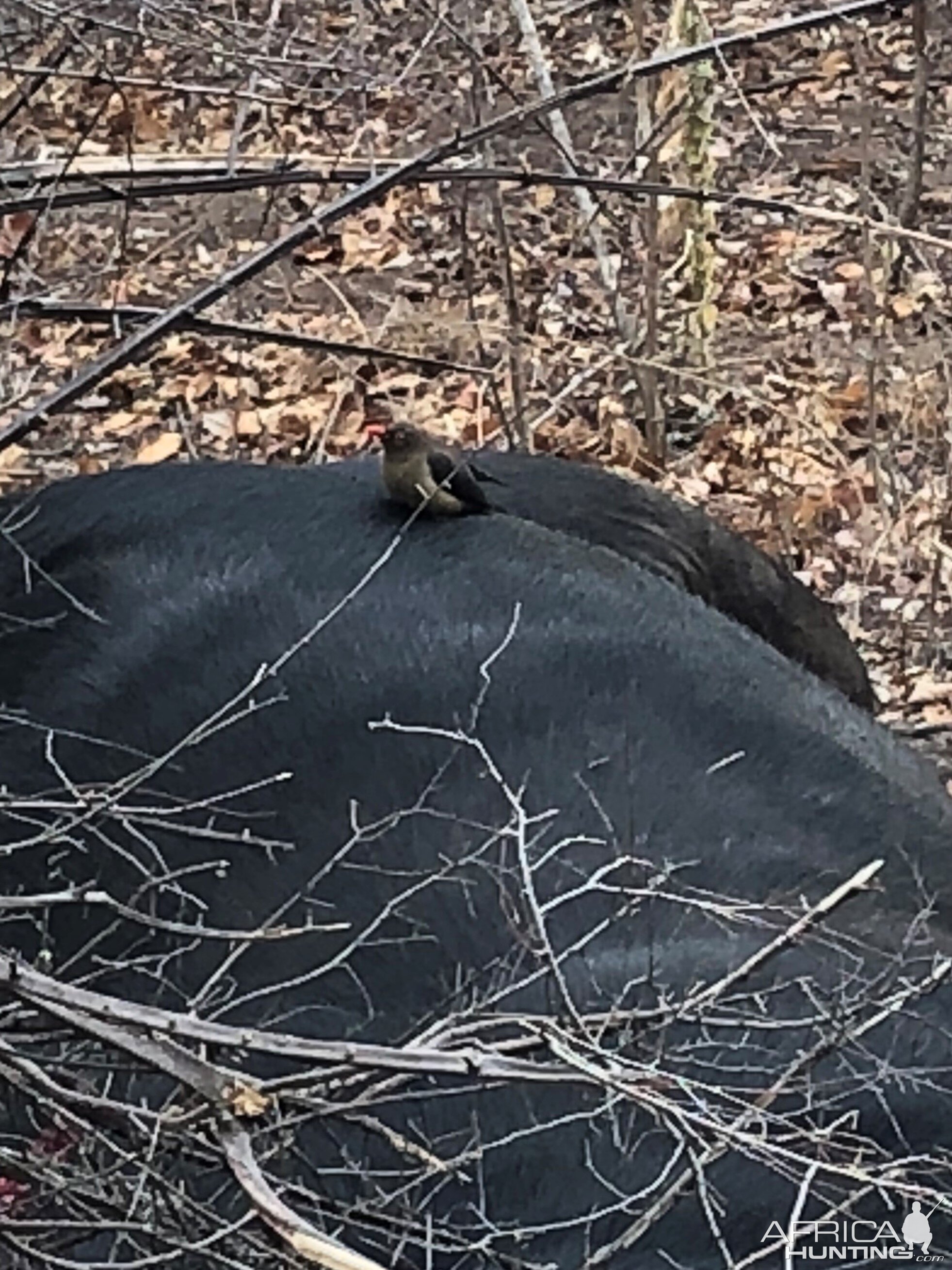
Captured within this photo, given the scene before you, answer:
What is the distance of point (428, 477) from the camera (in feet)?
11.6

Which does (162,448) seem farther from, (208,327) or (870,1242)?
(870,1242)

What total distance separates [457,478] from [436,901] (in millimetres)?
971

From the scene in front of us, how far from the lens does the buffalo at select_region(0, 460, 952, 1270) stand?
5.58 ft

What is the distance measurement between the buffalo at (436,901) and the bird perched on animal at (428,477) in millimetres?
49

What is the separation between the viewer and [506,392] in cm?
710

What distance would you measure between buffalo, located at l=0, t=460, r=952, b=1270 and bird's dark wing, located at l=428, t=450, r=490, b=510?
67 millimetres

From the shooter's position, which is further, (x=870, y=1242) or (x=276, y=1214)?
(x=870, y=1242)

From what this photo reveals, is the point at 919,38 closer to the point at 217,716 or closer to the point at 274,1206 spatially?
the point at 217,716

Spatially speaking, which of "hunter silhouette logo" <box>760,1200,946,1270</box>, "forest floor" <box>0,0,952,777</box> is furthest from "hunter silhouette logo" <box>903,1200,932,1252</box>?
"forest floor" <box>0,0,952,777</box>

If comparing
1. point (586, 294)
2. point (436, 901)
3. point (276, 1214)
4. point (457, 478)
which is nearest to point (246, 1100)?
point (276, 1214)

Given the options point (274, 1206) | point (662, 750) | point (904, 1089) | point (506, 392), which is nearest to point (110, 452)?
point (506, 392)

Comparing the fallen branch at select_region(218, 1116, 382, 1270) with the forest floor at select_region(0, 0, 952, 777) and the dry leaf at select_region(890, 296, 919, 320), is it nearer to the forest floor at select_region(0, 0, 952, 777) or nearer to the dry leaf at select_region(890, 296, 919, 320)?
the forest floor at select_region(0, 0, 952, 777)

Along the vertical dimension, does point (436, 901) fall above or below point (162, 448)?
above

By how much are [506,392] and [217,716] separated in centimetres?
456
